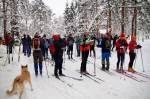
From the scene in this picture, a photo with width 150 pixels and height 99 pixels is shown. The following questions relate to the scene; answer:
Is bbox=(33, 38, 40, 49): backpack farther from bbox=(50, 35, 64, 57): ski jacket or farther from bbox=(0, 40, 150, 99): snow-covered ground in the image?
bbox=(0, 40, 150, 99): snow-covered ground

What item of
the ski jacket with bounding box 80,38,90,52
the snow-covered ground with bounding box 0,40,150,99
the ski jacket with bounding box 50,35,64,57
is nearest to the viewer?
the snow-covered ground with bounding box 0,40,150,99

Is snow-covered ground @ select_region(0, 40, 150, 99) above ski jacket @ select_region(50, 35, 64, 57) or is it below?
below

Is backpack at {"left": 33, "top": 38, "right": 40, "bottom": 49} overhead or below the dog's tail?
overhead

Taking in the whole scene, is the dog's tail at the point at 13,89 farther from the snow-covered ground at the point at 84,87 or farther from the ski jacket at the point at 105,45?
the ski jacket at the point at 105,45

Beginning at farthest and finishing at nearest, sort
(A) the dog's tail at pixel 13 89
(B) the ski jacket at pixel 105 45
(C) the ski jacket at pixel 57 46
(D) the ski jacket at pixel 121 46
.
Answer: (D) the ski jacket at pixel 121 46
(B) the ski jacket at pixel 105 45
(C) the ski jacket at pixel 57 46
(A) the dog's tail at pixel 13 89

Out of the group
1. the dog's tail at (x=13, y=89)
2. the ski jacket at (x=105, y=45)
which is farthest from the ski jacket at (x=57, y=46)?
the dog's tail at (x=13, y=89)

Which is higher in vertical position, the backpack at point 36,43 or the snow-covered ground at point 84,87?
the backpack at point 36,43

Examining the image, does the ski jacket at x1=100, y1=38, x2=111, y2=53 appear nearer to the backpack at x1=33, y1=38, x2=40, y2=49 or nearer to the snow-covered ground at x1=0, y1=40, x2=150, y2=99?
the snow-covered ground at x1=0, y1=40, x2=150, y2=99

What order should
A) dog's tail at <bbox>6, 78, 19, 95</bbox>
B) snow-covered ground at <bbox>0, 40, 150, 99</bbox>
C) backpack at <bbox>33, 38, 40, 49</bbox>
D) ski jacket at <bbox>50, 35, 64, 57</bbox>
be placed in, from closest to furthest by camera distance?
dog's tail at <bbox>6, 78, 19, 95</bbox>, snow-covered ground at <bbox>0, 40, 150, 99</bbox>, backpack at <bbox>33, 38, 40, 49</bbox>, ski jacket at <bbox>50, 35, 64, 57</bbox>

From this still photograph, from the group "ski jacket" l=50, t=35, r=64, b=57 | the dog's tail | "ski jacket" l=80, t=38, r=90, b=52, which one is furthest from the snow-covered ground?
"ski jacket" l=80, t=38, r=90, b=52

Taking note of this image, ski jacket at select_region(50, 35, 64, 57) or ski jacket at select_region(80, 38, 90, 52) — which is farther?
ski jacket at select_region(80, 38, 90, 52)

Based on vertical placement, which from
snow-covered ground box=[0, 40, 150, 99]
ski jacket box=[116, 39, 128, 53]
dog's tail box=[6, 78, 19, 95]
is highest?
ski jacket box=[116, 39, 128, 53]

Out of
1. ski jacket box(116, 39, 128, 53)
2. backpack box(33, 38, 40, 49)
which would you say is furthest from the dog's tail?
ski jacket box(116, 39, 128, 53)

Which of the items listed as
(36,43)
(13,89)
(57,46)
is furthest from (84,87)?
(13,89)
